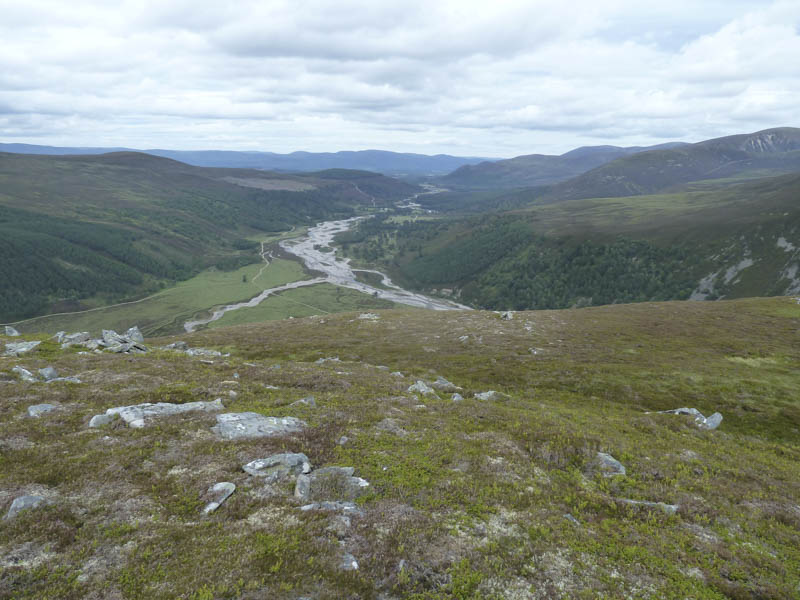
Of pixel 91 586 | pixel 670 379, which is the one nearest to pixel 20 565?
pixel 91 586

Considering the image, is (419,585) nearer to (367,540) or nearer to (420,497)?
(367,540)

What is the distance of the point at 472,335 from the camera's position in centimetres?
6838

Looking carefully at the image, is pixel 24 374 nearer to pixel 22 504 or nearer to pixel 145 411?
pixel 145 411

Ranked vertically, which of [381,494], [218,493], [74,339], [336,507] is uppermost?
[218,493]

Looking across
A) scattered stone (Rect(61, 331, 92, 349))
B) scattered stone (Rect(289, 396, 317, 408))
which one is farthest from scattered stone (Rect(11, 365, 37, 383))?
scattered stone (Rect(289, 396, 317, 408))

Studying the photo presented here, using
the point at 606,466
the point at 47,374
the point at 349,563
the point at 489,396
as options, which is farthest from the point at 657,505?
the point at 47,374

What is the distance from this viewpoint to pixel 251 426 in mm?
21672

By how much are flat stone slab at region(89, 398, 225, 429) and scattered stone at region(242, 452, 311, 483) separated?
8.99 meters

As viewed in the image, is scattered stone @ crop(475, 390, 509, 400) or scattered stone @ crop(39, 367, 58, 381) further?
scattered stone @ crop(475, 390, 509, 400)

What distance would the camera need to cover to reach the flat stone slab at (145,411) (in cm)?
2139

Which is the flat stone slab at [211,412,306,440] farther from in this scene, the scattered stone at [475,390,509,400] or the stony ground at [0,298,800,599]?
the scattered stone at [475,390,509,400]

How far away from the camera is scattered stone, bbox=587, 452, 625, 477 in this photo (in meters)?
19.9

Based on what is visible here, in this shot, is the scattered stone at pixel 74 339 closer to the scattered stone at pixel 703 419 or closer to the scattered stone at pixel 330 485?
the scattered stone at pixel 330 485

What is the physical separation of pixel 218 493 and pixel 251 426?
6.54 meters
